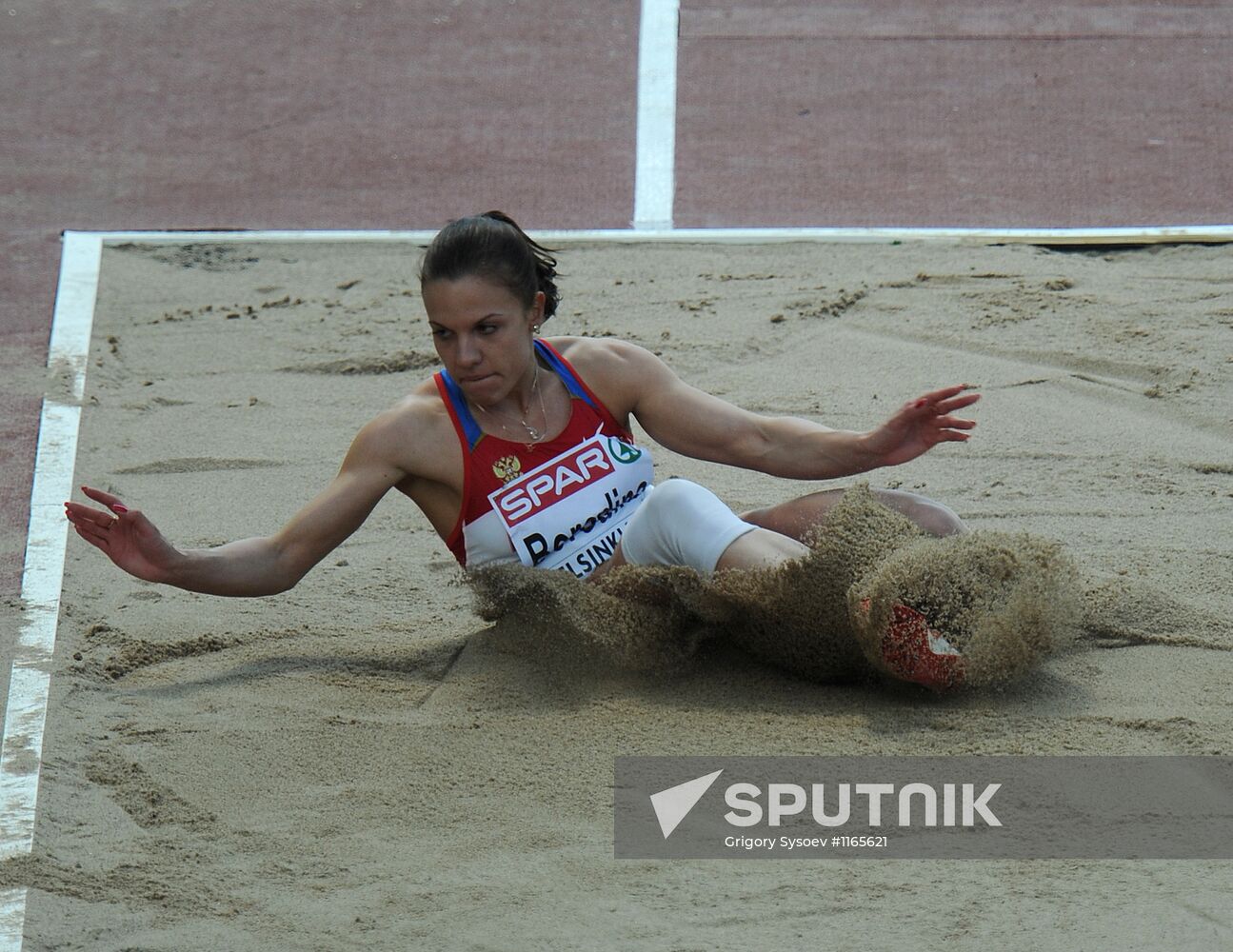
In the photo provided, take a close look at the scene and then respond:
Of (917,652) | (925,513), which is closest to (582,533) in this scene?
(925,513)

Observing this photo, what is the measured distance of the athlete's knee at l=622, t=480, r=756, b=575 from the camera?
3.41 m

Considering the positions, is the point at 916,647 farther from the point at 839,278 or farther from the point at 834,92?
the point at 834,92

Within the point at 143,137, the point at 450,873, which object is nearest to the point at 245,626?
the point at 450,873

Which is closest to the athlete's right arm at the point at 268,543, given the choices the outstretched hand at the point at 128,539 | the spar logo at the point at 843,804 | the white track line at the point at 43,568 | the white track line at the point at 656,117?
the outstretched hand at the point at 128,539

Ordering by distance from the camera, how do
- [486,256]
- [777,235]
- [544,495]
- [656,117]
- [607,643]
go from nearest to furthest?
[607,643] < [486,256] < [544,495] < [777,235] < [656,117]

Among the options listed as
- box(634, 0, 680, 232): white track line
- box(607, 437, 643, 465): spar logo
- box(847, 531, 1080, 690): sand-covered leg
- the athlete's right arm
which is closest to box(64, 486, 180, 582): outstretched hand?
the athlete's right arm

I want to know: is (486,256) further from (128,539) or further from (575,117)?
(575,117)

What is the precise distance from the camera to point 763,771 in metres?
2.97

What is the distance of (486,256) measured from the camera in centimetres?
348

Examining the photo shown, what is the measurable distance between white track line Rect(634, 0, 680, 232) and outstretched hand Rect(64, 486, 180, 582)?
2.88 meters

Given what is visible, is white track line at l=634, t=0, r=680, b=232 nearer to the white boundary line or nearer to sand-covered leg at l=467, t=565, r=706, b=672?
the white boundary line

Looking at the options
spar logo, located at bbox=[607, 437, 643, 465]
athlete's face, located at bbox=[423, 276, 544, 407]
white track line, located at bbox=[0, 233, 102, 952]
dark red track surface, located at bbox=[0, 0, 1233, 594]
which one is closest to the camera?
white track line, located at bbox=[0, 233, 102, 952]

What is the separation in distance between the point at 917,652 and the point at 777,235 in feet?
9.42

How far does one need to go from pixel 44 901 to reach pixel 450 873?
26.8 inches
